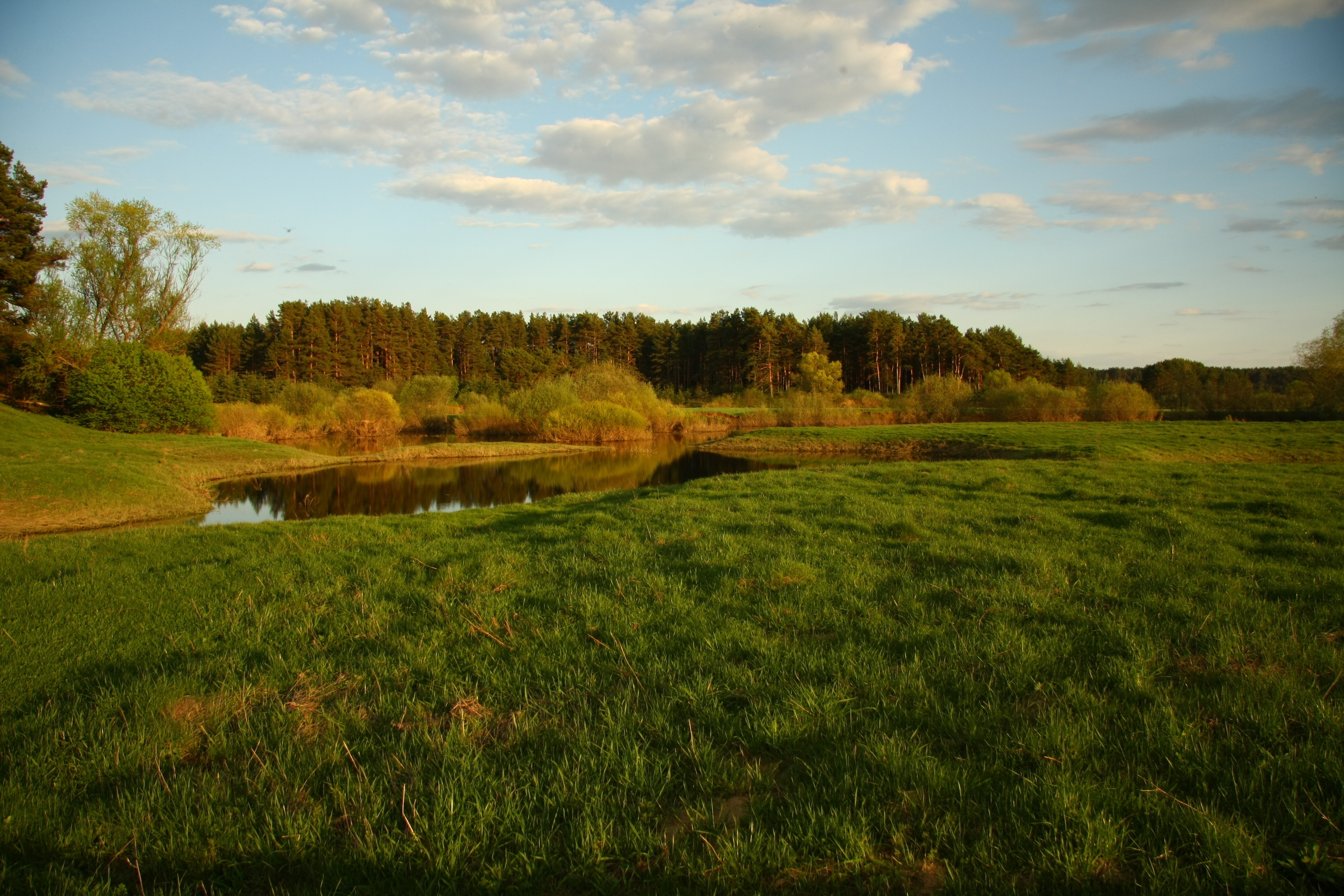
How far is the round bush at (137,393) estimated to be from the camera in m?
29.7

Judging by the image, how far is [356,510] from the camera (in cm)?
1892

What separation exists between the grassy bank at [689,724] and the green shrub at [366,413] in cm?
4500

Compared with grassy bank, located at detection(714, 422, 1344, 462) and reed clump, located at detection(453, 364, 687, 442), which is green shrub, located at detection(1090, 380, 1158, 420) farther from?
reed clump, located at detection(453, 364, 687, 442)

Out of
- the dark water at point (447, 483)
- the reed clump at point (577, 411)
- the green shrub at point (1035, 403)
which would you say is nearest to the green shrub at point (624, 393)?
the reed clump at point (577, 411)

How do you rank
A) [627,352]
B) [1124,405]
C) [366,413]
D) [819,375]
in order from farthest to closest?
[627,352] → [819,375] → [366,413] → [1124,405]

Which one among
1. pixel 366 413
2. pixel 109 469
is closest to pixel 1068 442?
pixel 109 469

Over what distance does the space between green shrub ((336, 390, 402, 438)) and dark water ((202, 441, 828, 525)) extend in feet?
58.3

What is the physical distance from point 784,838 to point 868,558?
15.0 ft

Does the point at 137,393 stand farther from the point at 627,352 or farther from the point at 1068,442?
the point at 627,352

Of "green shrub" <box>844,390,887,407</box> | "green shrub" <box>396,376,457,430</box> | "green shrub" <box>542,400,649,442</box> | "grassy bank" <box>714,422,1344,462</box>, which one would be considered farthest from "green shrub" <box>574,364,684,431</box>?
"green shrub" <box>844,390,887,407</box>

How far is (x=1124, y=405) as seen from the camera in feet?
144

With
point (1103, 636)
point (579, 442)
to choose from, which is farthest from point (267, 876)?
point (579, 442)

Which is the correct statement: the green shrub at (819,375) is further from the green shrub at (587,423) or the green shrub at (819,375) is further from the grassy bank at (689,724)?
the grassy bank at (689,724)

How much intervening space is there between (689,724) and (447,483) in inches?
996
